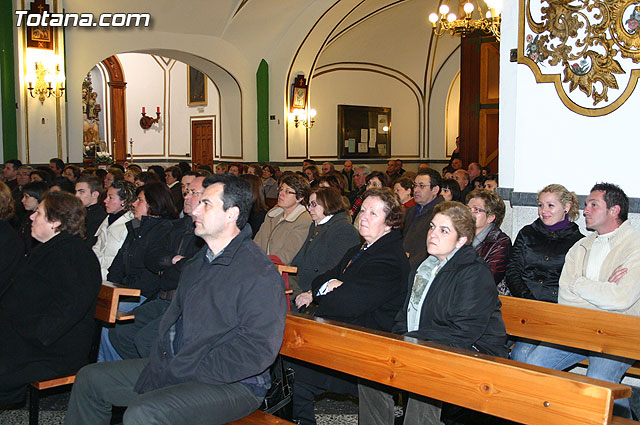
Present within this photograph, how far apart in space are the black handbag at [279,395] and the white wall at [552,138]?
106 inches

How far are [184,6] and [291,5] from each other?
235 cm

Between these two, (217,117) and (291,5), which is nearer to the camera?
(291,5)

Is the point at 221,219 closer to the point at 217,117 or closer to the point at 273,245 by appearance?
the point at 273,245

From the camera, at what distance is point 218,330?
2.75m

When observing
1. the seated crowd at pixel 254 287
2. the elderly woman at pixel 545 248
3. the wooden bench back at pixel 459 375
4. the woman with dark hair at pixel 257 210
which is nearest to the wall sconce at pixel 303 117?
the woman with dark hair at pixel 257 210

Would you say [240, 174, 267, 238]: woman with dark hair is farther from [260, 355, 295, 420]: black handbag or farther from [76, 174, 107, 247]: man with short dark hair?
[260, 355, 295, 420]: black handbag

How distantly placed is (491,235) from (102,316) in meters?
2.53

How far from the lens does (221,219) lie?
115 inches

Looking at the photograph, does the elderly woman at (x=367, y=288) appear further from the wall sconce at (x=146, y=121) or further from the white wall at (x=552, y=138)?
the wall sconce at (x=146, y=121)

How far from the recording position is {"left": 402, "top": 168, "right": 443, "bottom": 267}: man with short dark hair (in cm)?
580

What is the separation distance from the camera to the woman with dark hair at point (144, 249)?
4.50m

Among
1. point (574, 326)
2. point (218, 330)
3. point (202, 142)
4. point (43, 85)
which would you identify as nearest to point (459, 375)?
point (218, 330)

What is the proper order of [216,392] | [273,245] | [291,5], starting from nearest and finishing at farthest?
[216,392], [273,245], [291,5]

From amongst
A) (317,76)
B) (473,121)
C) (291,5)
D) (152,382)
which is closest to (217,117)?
(317,76)
